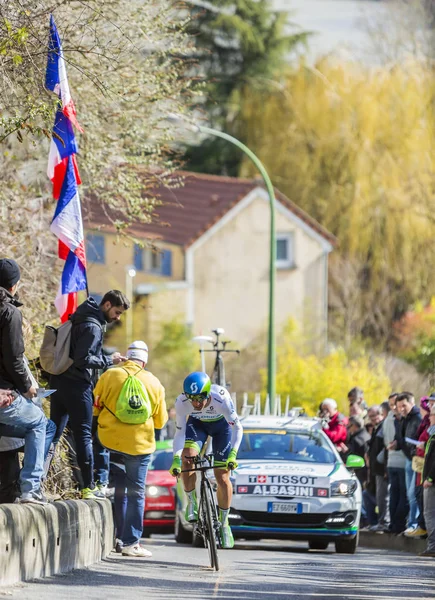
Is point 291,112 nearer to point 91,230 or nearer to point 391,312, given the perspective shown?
point 391,312

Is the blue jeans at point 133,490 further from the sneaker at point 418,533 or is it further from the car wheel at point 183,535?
the sneaker at point 418,533

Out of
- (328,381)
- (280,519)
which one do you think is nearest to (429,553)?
(280,519)

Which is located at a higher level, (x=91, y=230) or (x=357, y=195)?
(x=357, y=195)

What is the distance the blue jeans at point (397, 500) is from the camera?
1969 cm

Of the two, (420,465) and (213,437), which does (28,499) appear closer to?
(213,437)

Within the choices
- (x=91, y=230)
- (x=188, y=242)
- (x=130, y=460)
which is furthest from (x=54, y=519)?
(x=188, y=242)

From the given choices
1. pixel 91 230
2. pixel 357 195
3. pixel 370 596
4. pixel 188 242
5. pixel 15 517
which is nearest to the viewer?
pixel 15 517

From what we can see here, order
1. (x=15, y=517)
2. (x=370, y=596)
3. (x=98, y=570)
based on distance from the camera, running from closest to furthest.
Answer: (x=15, y=517), (x=370, y=596), (x=98, y=570)

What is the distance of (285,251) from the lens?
2319 inches

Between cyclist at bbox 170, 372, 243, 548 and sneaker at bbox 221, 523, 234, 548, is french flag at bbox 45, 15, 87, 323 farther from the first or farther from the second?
sneaker at bbox 221, 523, 234, 548

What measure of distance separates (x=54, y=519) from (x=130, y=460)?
219 centimetres

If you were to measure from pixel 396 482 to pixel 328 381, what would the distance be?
77.1ft

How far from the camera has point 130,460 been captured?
1318cm

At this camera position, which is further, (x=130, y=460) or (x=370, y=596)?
(x=130, y=460)
